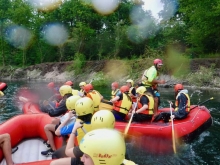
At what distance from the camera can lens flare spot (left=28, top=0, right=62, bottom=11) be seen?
103ft

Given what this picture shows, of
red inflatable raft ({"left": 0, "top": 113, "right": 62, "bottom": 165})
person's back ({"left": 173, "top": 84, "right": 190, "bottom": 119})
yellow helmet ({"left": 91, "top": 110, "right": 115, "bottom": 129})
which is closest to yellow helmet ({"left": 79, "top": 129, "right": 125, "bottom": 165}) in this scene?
yellow helmet ({"left": 91, "top": 110, "right": 115, "bottom": 129})

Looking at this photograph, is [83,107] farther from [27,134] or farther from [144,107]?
[144,107]

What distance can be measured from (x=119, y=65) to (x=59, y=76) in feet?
21.0

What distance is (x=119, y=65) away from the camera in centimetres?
2253

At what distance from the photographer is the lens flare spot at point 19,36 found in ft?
101

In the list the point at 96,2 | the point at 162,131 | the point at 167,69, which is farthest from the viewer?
the point at 96,2

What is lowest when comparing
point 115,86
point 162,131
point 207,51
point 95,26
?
point 162,131

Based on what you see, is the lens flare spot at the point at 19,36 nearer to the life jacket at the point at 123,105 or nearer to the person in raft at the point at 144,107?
the life jacket at the point at 123,105

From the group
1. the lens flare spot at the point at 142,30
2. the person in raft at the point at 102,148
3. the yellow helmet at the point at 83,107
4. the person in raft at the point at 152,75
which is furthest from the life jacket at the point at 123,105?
the lens flare spot at the point at 142,30

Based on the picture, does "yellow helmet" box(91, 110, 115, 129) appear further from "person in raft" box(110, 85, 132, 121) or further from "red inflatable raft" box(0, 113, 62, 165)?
"person in raft" box(110, 85, 132, 121)

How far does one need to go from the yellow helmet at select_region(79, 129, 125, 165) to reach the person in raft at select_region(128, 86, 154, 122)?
14.0ft

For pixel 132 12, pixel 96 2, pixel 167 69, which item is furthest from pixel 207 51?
pixel 96 2

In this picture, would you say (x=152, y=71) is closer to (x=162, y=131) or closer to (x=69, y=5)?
(x=162, y=131)

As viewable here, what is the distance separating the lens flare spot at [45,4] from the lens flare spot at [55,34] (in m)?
2.35
